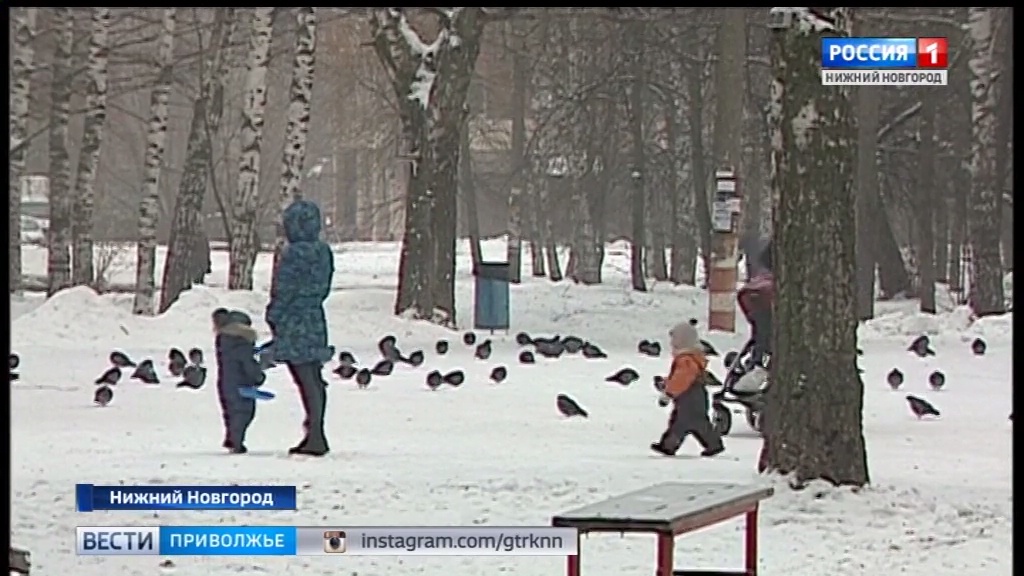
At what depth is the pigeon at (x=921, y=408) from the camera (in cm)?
1106

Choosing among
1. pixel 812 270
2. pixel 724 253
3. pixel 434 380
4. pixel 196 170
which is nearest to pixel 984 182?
pixel 724 253

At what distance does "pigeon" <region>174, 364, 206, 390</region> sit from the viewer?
39.0 feet

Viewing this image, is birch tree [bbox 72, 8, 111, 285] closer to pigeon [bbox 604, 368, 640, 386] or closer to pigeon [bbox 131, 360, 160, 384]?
pigeon [bbox 131, 360, 160, 384]

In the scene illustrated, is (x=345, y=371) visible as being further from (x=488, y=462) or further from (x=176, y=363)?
(x=488, y=462)

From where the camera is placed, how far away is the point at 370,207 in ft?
103

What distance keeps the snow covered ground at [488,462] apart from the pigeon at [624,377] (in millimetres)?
144

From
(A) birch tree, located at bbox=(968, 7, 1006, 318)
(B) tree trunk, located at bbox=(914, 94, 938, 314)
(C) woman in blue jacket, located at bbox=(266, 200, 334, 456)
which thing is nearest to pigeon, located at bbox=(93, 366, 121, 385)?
(C) woman in blue jacket, located at bbox=(266, 200, 334, 456)

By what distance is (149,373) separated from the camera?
1210 centimetres

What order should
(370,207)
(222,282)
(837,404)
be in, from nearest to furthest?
(837,404) → (222,282) → (370,207)

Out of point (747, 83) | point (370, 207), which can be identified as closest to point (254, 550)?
point (747, 83)

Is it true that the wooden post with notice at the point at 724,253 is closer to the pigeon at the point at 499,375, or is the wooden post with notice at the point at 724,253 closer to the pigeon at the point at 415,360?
the pigeon at the point at 415,360

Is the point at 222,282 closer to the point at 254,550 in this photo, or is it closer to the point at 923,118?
the point at 923,118

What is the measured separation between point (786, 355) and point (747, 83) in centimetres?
1352

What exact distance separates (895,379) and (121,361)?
4678 mm
